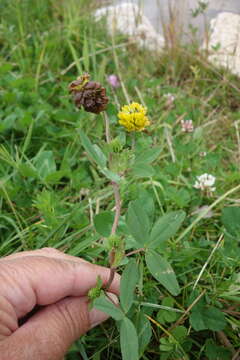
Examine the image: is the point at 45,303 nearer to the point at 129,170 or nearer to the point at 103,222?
the point at 103,222

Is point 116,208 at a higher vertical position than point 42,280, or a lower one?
higher

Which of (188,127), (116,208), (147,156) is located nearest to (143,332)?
(116,208)

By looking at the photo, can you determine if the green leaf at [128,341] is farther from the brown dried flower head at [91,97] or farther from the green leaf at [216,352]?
the brown dried flower head at [91,97]

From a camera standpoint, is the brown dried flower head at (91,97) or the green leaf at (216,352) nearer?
the brown dried flower head at (91,97)

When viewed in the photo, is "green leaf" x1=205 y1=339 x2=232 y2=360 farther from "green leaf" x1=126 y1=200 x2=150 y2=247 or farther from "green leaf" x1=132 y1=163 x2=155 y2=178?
"green leaf" x1=132 y1=163 x2=155 y2=178

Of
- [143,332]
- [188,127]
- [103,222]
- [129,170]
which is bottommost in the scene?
[143,332]

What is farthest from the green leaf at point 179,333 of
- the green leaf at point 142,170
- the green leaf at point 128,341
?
the green leaf at point 142,170
